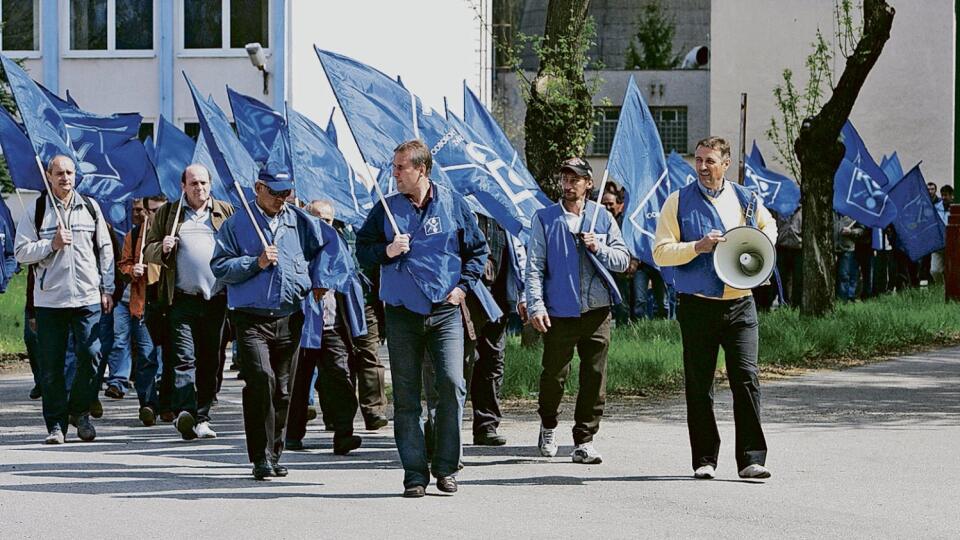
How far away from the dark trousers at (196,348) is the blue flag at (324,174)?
271cm

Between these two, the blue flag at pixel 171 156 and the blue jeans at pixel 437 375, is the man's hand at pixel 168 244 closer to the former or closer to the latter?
the blue jeans at pixel 437 375

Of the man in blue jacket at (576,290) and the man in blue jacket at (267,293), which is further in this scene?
the man in blue jacket at (576,290)

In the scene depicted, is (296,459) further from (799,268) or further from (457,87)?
(457,87)

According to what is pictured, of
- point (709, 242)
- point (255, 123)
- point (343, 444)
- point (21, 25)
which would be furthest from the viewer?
point (21, 25)

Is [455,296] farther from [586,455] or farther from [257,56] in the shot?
[257,56]

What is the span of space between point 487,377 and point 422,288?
7.80 ft

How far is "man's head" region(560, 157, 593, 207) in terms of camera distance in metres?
10.7

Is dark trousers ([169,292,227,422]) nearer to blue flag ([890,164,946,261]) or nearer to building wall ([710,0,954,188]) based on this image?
blue flag ([890,164,946,261])

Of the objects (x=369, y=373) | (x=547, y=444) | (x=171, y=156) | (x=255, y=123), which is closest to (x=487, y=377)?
(x=547, y=444)

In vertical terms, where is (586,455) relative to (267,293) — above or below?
below

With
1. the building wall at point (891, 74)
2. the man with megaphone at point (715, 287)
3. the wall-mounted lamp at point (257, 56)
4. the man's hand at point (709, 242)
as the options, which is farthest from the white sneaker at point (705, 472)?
the building wall at point (891, 74)

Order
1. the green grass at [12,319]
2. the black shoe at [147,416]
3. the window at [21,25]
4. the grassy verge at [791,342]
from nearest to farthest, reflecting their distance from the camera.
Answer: the black shoe at [147,416] → the grassy verge at [791,342] → the green grass at [12,319] → the window at [21,25]

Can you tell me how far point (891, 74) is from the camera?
42562 mm

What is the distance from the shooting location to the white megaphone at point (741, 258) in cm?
973
